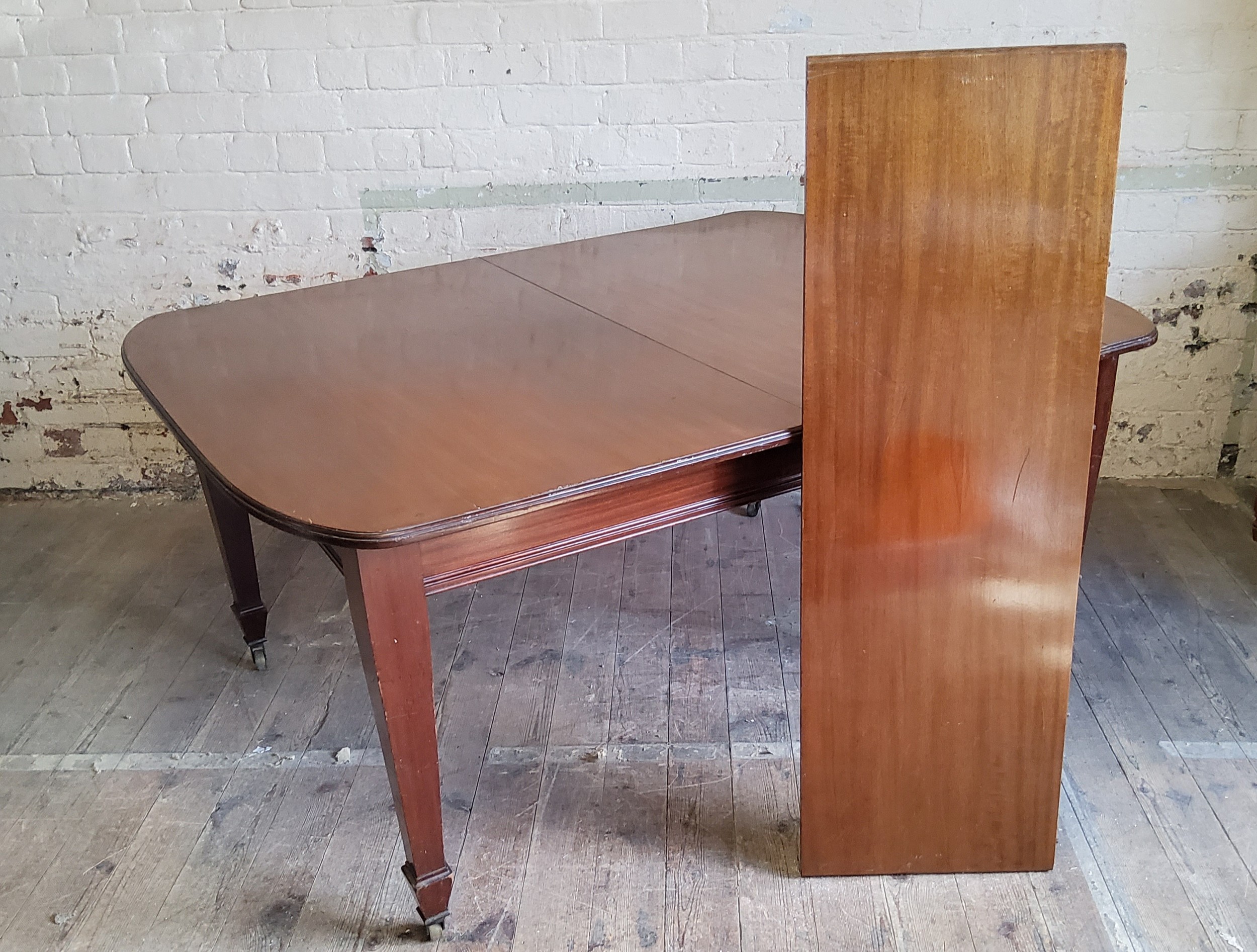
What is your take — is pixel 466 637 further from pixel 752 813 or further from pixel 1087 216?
pixel 1087 216

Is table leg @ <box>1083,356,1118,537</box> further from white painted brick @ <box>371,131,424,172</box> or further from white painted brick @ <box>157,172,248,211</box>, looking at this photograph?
white painted brick @ <box>157,172,248,211</box>

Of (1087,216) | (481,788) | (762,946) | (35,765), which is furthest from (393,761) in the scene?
(1087,216)

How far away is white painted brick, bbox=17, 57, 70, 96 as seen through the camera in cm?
290

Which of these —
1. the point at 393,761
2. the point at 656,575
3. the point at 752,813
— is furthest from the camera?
the point at 656,575

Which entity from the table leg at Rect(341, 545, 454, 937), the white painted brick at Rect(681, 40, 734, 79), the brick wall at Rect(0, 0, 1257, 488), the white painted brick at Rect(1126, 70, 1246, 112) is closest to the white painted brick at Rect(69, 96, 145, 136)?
the brick wall at Rect(0, 0, 1257, 488)

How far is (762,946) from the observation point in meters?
1.76

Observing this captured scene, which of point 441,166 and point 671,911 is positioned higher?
point 441,166

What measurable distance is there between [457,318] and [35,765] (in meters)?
1.23

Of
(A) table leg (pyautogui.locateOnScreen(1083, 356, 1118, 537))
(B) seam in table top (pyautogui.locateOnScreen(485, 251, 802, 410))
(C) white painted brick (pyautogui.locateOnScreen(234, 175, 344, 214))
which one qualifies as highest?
(C) white painted brick (pyautogui.locateOnScreen(234, 175, 344, 214))

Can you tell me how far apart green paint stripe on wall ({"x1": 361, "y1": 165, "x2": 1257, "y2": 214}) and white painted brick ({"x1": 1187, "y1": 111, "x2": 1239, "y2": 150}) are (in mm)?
1001

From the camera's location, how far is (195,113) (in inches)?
117

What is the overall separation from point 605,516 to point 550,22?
1706 millimetres

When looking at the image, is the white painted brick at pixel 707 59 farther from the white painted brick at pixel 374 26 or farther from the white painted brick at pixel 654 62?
the white painted brick at pixel 374 26

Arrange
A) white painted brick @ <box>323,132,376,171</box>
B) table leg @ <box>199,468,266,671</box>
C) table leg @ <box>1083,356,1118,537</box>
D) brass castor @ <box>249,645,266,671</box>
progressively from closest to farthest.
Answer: table leg @ <box>1083,356,1118,537</box> → table leg @ <box>199,468,266,671</box> → brass castor @ <box>249,645,266,671</box> → white painted brick @ <box>323,132,376,171</box>
